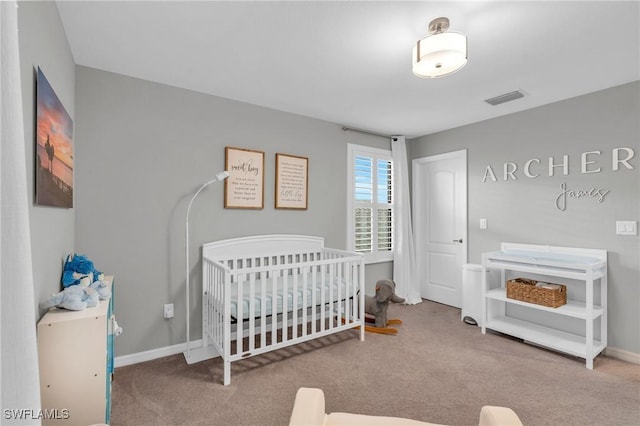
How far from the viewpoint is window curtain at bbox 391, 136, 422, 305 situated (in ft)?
13.6

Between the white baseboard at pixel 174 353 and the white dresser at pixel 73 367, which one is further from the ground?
the white dresser at pixel 73 367

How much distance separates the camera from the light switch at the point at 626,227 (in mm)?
2552

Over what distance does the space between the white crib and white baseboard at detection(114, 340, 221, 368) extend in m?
0.09

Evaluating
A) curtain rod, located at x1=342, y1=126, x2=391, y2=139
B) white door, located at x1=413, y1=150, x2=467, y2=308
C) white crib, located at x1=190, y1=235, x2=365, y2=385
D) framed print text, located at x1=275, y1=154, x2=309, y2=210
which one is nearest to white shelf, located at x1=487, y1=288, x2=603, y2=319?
white door, located at x1=413, y1=150, x2=467, y2=308

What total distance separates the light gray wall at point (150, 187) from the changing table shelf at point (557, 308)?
2.51 metres

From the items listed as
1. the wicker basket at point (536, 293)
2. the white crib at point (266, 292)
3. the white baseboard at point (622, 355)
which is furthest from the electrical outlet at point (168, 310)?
the white baseboard at point (622, 355)

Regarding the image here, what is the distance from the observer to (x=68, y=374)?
133 cm

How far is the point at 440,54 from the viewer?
1.72 meters

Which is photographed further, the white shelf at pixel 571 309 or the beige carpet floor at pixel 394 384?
the white shelf at pixel 571 309

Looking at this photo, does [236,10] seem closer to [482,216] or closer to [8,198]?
[8,198]

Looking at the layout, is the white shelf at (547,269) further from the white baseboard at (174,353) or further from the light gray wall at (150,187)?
the light gray wall at (150,187)

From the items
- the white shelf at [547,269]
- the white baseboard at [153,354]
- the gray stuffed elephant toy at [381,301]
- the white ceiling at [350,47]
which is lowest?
the white baseboard at [153,354]

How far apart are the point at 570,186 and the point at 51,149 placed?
4.00 meters

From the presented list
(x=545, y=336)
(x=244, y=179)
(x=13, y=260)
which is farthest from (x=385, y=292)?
(x=13, y=260)
